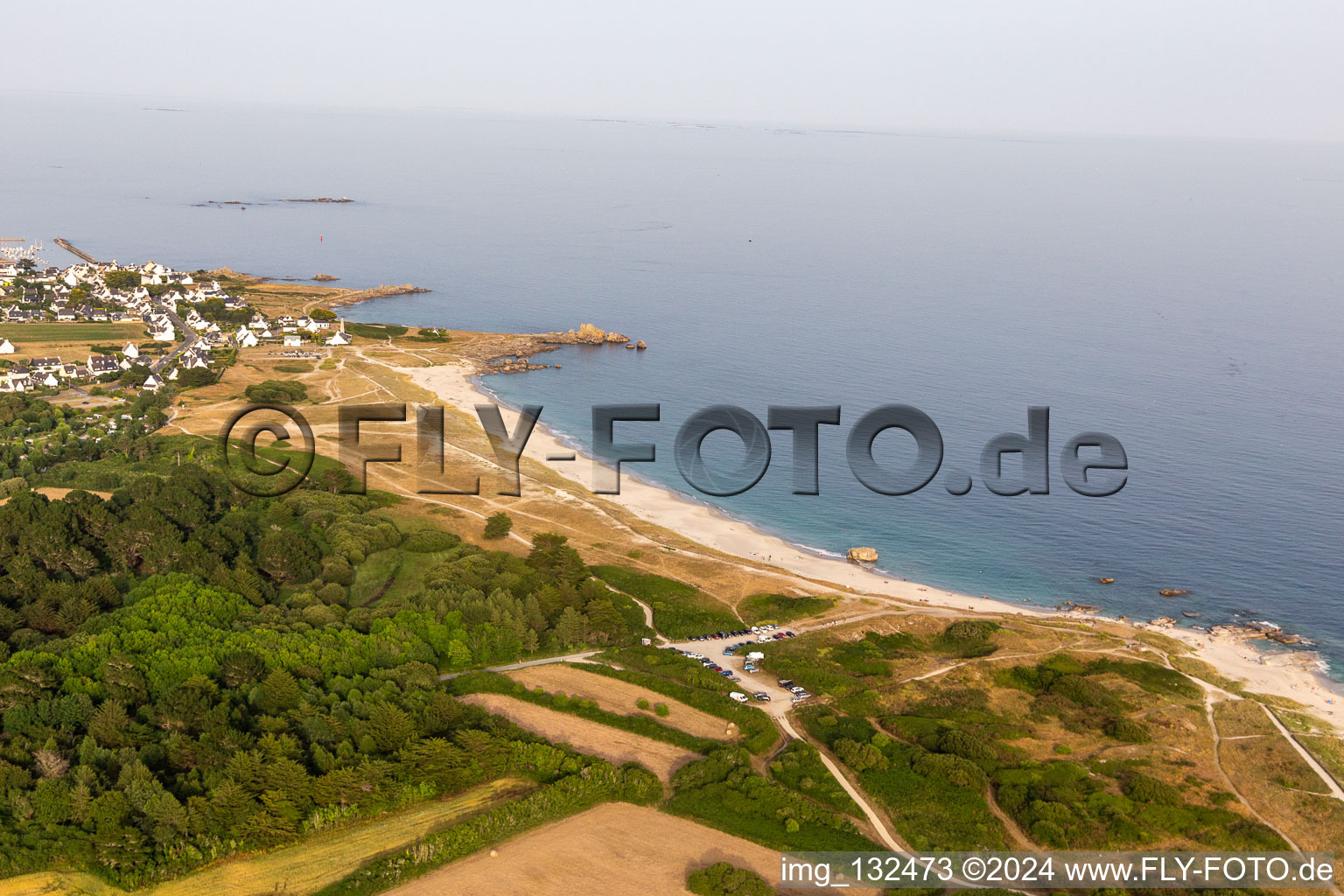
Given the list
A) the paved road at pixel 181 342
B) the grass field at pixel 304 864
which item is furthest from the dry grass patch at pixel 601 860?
the paved road at pixel 181 342

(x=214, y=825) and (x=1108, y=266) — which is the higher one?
(x=1108, y=266)

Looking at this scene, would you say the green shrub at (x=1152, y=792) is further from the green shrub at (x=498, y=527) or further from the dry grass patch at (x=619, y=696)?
the green shrub at (x=498, y=527)

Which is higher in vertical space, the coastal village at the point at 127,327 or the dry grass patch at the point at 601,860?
the coastal village at the point at 127,327

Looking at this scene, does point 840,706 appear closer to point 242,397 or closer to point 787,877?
point 787,877

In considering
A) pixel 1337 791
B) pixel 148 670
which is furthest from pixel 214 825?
pixel 1337 791

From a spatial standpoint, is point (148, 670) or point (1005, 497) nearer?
point (148, 670)
